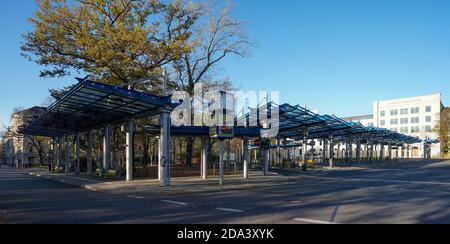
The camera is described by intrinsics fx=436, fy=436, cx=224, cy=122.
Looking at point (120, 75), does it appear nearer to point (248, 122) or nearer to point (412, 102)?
point (248, 122)

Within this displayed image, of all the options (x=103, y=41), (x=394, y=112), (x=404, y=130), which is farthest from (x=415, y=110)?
(x=103, y=41)

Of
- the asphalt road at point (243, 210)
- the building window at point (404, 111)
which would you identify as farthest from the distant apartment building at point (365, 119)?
the asphalt road at point (243, 210)

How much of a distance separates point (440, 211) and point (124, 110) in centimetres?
1918

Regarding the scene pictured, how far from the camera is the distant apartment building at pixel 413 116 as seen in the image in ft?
379

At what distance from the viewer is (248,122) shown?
43.0m

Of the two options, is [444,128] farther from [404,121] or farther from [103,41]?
[103,41]

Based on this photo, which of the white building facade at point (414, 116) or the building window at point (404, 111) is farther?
the building window at point (404, 111)

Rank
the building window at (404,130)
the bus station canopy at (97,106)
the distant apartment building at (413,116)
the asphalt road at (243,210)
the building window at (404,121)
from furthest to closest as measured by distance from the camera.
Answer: the building window at (404,121), the building window at (404,130), the distant apartment building at (413,116), the bus station canopy at (97,106), the asphalt road at (243,210)

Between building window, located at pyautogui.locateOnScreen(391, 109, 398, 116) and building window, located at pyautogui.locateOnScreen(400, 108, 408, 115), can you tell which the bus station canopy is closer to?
building window, located at pyautogui.locateOnScreen(400, 108, 408, 115)

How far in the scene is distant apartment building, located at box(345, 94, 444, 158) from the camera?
379ft

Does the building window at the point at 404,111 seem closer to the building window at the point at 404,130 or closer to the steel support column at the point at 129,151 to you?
the building window at the point at 404,130

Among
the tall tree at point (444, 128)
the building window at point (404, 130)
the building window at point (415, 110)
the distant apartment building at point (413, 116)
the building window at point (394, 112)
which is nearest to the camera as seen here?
the tall tree at point (444, 128)

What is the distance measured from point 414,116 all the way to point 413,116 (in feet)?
1.13

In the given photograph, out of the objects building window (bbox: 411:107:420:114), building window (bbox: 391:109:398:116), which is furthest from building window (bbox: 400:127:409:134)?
building window (bbox: 411:107:420:114)
